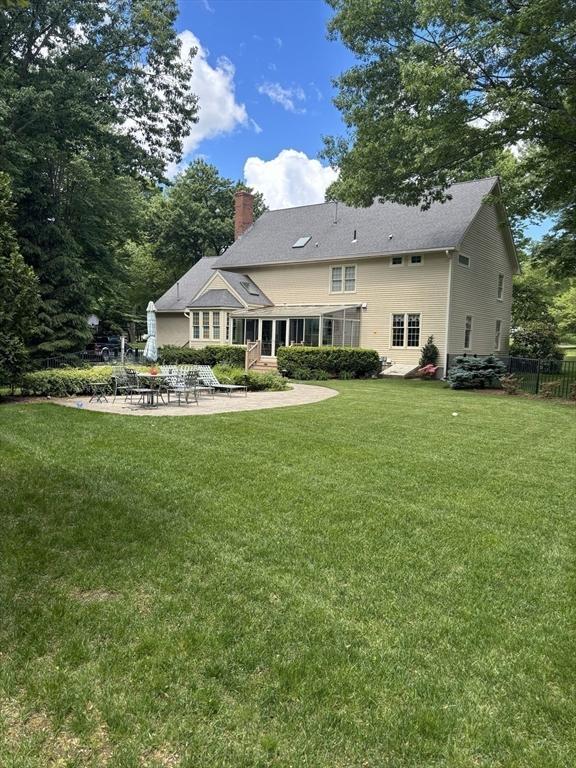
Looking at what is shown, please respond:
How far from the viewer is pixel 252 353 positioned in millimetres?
24078

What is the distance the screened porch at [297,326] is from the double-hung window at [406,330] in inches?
75.7

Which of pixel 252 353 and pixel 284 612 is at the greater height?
pixel 252 353

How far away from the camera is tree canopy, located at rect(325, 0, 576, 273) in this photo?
13.2m

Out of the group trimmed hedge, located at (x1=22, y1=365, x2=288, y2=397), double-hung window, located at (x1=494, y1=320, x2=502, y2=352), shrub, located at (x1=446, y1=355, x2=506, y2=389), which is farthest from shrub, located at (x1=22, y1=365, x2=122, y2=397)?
double-hung window, located at (x1=494, y1=320, x2=502, y2=352)

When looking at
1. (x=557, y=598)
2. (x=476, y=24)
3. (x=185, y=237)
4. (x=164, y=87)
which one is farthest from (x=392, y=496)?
(x=185, y=237)

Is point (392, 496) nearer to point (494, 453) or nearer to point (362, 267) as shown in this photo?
point (494, 453)

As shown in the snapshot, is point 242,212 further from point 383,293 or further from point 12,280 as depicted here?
point 12,280

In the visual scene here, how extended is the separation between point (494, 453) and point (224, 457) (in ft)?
12.9

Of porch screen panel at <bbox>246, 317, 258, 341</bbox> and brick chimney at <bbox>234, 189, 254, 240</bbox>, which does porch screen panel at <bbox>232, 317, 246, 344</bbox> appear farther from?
brick chimney at <bbox>234, 189, 254, 240</bbox>

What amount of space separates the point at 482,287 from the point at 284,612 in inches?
970

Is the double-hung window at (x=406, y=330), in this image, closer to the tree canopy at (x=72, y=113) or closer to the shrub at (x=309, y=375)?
the shrub at (x=309, y=375)

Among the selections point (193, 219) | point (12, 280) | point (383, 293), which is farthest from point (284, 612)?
point (193, 219)

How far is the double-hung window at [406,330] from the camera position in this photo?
76.7 feet

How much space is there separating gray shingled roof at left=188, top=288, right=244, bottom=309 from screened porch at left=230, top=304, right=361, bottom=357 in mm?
568
